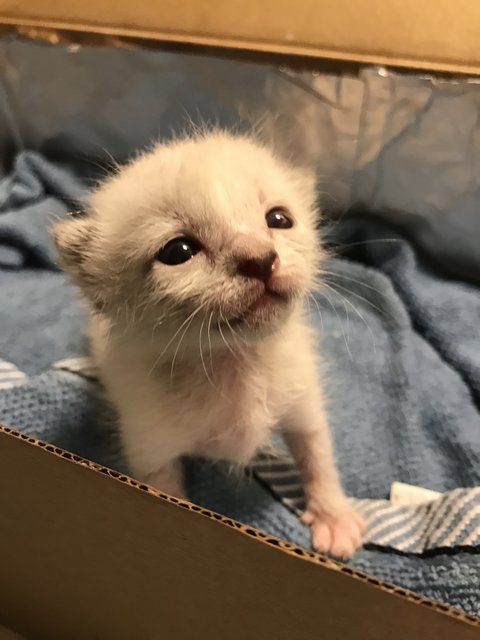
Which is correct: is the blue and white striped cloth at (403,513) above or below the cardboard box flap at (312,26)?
below

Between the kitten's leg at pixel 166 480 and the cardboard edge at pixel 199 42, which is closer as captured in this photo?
the kitten's leg at pixel 166 480

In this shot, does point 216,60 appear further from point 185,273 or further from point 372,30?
point 185,273

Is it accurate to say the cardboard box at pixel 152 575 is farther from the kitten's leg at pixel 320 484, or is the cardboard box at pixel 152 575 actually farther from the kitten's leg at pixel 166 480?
the kitten's leg at pixel 320 484

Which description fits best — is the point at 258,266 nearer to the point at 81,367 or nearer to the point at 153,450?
the point at 153,450

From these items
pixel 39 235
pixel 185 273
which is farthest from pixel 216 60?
pixel 185 273

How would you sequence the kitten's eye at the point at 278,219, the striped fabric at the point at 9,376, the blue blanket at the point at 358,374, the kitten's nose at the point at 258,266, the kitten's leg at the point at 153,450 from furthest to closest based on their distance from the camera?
1. the striped fabric at the point at 9,376
2. the blue blanket at the point at 358,374
3. the kitten's leg at the point at 153,450
4. the kitten's eye at the point at 278,219
5. the kitten's nose at the point at 258,266

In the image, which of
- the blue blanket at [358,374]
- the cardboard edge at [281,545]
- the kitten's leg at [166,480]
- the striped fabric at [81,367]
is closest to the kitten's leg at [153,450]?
the kitten's leg at [166,480]

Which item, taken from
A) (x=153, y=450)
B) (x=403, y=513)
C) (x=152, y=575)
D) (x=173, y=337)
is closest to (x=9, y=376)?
(x=153, y=450)
